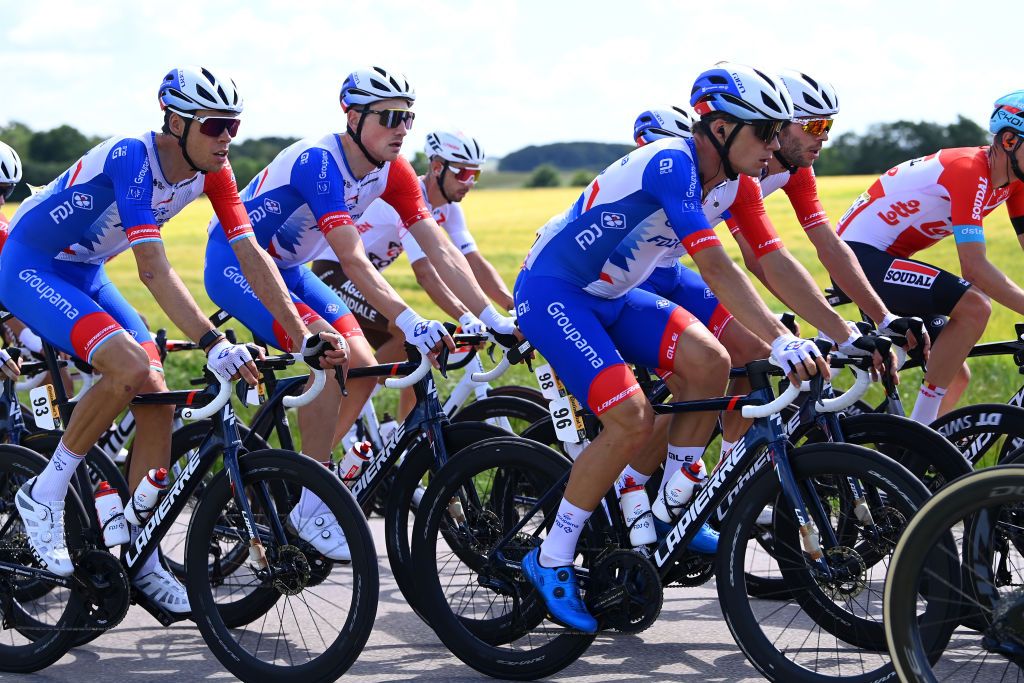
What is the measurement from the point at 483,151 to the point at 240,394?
10.9ft

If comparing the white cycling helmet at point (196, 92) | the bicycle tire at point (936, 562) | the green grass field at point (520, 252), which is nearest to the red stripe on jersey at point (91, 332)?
the white cycling helmet at point (196, 92)

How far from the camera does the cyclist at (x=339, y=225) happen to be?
6043mm

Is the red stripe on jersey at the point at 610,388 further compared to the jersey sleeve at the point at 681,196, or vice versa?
the red stripe on jersey at the point at 610,388

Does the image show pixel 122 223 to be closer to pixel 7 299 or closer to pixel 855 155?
pixel 7 299

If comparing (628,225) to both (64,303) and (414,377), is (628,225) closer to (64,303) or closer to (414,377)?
(414,377)

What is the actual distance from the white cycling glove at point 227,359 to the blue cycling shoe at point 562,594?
4.20 ft

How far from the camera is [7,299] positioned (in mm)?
5477

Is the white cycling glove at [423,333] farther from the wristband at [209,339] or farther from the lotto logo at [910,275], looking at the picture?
the lotto logo at [910,275]

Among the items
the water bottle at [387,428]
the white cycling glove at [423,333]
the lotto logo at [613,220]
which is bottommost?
the water bottle at [387,428]

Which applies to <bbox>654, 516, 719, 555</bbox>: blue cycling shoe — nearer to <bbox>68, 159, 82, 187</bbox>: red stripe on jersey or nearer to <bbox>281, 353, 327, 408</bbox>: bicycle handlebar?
<bbox>281, 353, 327, 408</bbox>: bicycle handlebar

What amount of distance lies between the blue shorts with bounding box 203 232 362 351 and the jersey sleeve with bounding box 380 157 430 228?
0.56 metres

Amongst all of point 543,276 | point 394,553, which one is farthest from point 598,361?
point 394,553

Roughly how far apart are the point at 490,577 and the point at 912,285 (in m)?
2.83

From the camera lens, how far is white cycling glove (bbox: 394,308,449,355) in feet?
17.5
